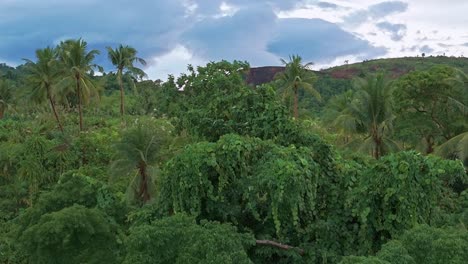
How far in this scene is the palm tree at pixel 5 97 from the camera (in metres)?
50.1

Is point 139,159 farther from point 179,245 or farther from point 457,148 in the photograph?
point 457,148

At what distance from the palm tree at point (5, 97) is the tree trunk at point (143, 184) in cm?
3602

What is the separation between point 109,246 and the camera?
998cm

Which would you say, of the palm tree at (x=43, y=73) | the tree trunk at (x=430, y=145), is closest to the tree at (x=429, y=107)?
the tree trunk at (x=430, y=145)

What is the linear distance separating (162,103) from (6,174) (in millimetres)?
20647

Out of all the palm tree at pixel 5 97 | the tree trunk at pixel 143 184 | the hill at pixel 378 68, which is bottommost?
the tree trunk at pixel 143 184

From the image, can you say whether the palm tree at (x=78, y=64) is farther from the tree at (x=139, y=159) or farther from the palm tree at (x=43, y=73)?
the tree at (x=139, y=159)

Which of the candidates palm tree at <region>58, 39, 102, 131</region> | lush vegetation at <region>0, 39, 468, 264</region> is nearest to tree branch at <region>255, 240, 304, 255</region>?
lush vegetation at <region>0, 39, 468, 264</region>

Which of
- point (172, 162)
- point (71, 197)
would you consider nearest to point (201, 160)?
point (172, 162)

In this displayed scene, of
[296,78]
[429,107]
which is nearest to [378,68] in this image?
[296,78]

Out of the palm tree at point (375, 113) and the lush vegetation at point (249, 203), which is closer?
the lush vegetation at point (249, 203)

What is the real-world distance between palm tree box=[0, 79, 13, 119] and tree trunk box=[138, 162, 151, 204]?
36021 mm

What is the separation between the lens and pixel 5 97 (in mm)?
50750

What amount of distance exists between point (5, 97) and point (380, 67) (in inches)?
2539
